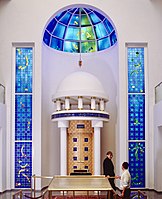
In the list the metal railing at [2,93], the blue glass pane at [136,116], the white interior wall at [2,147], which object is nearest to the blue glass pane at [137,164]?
the blue glass pane at [136,116]

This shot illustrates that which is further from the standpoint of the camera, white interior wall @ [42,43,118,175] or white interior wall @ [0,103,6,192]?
white interior wall @ [42,43,118,175]

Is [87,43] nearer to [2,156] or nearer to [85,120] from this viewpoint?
[85,120]

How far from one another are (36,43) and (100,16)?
406 centimetres

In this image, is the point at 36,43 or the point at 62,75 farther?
the point at 62,75

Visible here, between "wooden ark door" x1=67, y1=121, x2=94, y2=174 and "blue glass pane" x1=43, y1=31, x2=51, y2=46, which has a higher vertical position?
"blue glass pane" x1=43, y1=31, x2=51, y2=46

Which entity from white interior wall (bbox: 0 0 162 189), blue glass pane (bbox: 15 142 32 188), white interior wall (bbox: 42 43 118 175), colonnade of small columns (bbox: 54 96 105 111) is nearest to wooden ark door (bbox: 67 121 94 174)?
colonnade of small columns (bbox: 54 96 105 111)

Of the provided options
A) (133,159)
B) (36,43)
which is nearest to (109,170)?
(133,159)

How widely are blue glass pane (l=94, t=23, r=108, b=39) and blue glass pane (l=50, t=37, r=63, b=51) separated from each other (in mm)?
1965

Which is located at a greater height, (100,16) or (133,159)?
(100,16)

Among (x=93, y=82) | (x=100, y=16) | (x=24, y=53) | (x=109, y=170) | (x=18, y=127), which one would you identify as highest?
(x=100, y=16)

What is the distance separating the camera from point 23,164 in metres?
20.4

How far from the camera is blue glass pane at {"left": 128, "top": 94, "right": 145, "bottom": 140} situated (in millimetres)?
20547

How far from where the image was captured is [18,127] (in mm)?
20531

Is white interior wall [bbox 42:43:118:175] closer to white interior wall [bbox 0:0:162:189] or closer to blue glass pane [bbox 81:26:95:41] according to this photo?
blue glass pane [bbox 81:26:95:41]
